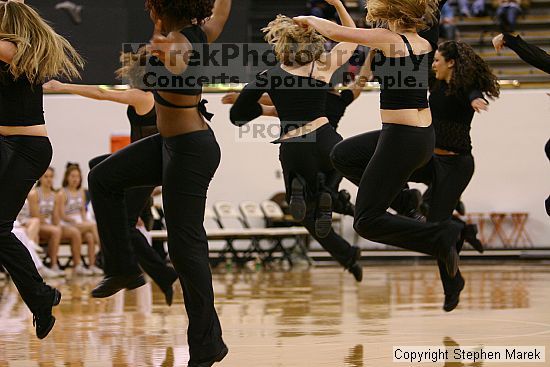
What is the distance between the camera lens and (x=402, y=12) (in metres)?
4.97

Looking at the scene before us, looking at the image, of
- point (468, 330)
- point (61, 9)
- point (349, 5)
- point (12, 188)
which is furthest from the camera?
point (349, 5)

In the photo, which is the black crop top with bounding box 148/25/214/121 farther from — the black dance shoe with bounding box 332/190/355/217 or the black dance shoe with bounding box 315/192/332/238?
the black dance shoe with bounding box 332/190/355/217

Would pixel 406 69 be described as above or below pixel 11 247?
above

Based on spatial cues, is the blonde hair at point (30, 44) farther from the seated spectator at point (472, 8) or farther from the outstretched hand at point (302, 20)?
the seated spectator at point (472, 8)

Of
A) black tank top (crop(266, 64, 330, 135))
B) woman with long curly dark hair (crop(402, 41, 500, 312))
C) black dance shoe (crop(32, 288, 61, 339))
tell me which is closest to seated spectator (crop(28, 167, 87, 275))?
black tank top (crop(266, 64, 330, 135))

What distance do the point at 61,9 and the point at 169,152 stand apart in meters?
6.87

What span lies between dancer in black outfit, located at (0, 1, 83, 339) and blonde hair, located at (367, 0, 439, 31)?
5.50ft

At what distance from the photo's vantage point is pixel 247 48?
37.7 ft

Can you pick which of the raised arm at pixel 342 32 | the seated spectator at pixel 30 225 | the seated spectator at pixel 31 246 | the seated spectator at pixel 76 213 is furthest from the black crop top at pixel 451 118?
the seated spectator at pixel 76 213

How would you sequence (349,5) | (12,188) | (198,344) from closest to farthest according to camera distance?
(198,344) < (12,188) < (349,5)

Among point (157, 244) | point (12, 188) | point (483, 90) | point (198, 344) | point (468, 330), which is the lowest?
point (157, 244)

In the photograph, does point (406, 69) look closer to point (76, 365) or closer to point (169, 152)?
point (169, 152)

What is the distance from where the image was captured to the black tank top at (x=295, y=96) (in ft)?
20.0

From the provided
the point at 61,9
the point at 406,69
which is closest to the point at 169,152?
the point at 406,69
